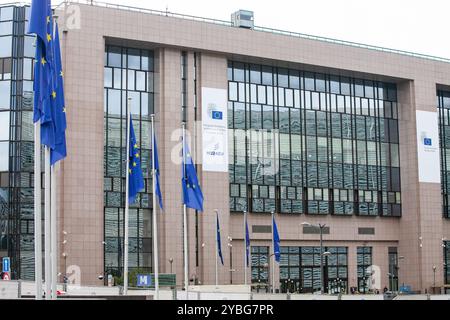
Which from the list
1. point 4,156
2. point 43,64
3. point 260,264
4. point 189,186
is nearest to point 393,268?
point 260,264

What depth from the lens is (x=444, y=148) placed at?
301ft

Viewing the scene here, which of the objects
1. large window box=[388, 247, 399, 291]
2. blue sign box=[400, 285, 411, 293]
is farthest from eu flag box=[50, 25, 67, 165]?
large window box=[388, 247, 399, 291]

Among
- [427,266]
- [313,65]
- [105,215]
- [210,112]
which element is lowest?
[427,266]

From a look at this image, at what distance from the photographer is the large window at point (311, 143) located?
3115 inches

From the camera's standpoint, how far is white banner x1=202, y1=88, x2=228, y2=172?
245ft

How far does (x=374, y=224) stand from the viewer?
86500 millimetres

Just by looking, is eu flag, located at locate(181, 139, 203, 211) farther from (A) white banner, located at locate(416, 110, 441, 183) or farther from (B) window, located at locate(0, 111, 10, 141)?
(A) white banner, located at locate(416, 110, 441, 183)

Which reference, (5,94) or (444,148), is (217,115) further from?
(444,148)

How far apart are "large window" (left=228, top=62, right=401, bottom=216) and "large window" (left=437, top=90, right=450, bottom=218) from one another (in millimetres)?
6209

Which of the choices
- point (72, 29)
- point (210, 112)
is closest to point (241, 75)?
point (210, 112)

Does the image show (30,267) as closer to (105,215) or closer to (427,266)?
(105,215)

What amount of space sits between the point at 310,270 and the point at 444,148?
24065 millimetres

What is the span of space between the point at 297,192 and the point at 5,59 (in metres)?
33.6

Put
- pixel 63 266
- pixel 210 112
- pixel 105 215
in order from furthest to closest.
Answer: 1. pixel 210 112
2. pixel 105 215
3. pixel 63 266
